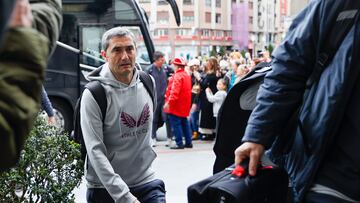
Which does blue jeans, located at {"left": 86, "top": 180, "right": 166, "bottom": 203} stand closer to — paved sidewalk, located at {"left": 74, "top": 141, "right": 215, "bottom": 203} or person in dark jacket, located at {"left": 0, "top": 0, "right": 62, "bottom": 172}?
person in dark jacket, located at {"left": 0, "top": 0, "right": 62, "bottom": 172}

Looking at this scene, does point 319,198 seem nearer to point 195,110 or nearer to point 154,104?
point 154,104

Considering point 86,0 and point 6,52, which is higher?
point 86,0

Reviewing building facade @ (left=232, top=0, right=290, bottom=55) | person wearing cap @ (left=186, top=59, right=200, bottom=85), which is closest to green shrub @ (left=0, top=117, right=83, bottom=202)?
person wearing cap @ (left=186, top=59, right=200, bottom=85)

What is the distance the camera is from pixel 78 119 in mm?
3828

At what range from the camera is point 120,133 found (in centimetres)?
375

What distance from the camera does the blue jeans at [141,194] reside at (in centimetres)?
380

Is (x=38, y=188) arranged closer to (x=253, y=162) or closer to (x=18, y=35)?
(x=253, y=162)

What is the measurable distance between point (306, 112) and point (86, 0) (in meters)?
11.4

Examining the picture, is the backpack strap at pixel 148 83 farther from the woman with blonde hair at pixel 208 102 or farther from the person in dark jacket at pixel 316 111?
the woman with blonde hair at pixel 208 102

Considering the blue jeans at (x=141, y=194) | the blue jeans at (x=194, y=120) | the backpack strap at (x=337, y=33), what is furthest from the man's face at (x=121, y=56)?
the blue jeans at (x=194, y=120)

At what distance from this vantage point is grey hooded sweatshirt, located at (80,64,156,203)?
3.61m

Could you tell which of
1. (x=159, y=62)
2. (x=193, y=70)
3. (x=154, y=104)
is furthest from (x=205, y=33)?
(x=154, y=104)

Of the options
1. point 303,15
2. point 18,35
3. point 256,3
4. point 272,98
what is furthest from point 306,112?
point 256,3

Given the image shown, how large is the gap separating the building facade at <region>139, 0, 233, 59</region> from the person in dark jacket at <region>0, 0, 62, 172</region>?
200 ft
